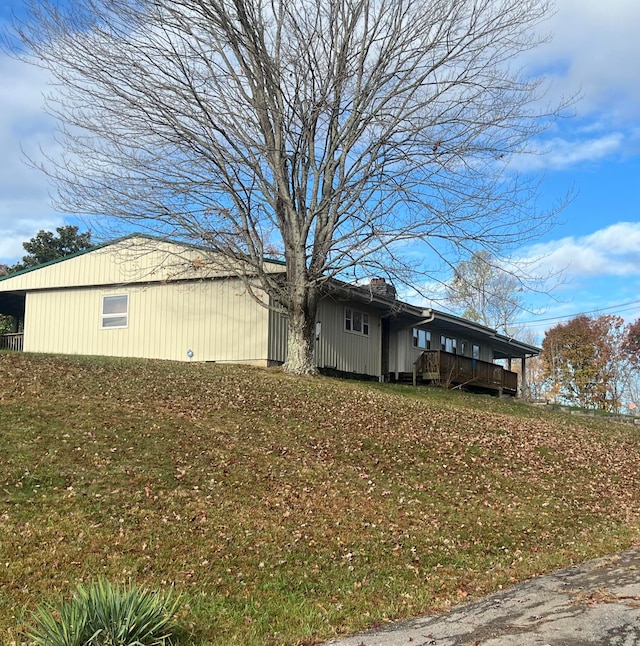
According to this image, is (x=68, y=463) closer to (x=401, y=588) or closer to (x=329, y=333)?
(x=401, y=588)

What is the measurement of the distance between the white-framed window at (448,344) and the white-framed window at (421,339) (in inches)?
46.5

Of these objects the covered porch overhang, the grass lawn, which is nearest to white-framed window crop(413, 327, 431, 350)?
the grass lawn

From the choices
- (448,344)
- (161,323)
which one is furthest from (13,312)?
(448,344)

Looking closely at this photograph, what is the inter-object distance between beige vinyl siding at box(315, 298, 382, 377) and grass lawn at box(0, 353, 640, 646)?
7.10m

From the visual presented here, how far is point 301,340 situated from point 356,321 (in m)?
6.10

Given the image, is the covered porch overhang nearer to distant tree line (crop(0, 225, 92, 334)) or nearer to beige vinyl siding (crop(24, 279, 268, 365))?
beige vinyl siding (crop(24, 279, 268, 365))

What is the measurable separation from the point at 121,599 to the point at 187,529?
9.10 feet

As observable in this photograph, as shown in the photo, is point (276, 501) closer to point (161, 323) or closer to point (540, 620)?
point (540, 620)

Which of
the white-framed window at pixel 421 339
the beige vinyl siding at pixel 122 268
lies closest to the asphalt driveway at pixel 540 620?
the beige vinyl siding at pixel 122 268

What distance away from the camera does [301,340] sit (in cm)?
1866

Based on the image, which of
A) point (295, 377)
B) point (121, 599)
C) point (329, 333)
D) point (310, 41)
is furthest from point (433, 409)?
point (121, 599)

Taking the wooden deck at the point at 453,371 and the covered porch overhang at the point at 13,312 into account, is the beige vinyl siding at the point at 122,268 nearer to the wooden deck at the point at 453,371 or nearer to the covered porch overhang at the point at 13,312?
the covered porch overhang at the point at 13,312

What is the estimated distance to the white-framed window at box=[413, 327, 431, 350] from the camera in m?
27.6

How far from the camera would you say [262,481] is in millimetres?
9242
